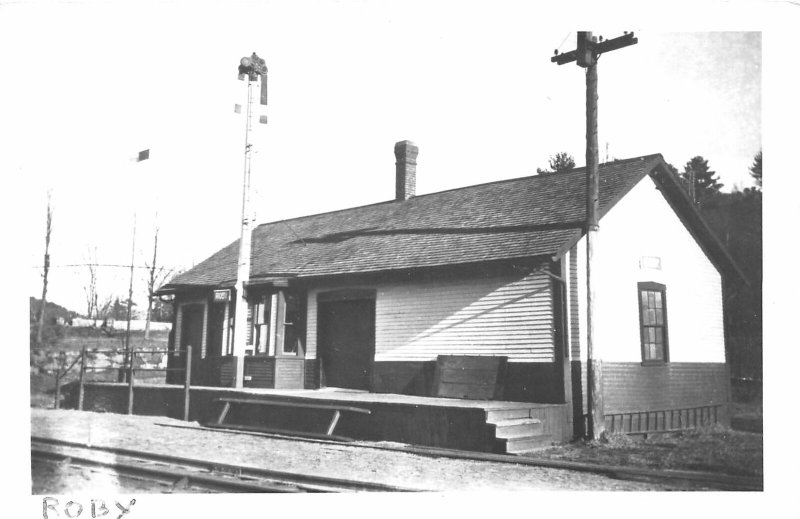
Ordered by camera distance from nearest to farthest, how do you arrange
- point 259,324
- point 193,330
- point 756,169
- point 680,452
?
point 756,169 < point 680,452 < point 259,324 < point 193,330

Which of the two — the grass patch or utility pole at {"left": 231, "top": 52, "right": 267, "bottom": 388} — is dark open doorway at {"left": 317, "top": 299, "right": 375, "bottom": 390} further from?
the grass patch

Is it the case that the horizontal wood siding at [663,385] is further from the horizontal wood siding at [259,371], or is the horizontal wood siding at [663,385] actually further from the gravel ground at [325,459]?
the horizontal wood siding at [259,371]

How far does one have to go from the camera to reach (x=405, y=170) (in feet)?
61.9

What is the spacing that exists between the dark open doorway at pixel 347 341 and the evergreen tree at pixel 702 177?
696 centimetres

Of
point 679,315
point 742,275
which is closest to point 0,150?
point 679,315

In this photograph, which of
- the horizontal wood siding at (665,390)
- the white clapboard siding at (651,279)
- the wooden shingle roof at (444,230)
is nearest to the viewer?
the horizontal wood siding at (665,390)

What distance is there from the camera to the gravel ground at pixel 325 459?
8219 millimetres

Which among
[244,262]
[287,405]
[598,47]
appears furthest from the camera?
[244,262]

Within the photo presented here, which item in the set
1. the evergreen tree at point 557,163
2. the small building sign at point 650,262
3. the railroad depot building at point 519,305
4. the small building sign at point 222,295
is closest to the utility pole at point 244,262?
the railroad depot building at point 519,305

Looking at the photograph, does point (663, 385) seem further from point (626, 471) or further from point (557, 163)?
point (557, 163)

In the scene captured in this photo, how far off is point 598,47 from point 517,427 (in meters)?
6.14

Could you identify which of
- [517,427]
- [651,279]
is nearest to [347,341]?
[517,427]

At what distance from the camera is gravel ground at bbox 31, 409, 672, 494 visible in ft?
27.0

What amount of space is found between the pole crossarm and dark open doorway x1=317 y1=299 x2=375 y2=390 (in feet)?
21.9
